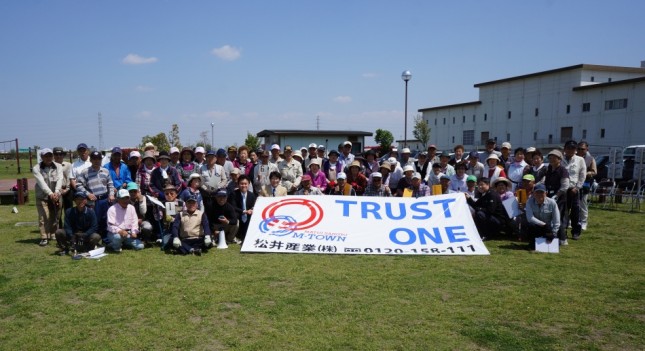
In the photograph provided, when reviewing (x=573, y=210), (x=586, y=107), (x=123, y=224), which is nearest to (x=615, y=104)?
(x=586, y=107)

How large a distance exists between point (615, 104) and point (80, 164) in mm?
52392

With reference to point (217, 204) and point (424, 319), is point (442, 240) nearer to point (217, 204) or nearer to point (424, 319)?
point (424, 319)

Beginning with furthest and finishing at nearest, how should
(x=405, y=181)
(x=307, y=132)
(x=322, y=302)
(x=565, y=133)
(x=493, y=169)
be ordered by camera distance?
(x=565, y=133) < (x=307, y=132) < (x=493, y=169) < (x=405, y=181) < (x=322, y=302)

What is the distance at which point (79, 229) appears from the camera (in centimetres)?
741

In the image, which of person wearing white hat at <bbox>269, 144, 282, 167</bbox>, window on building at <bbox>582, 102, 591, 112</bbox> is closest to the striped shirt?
person wearing white hat at <bbox>269, 144, 282, 167</bbox>

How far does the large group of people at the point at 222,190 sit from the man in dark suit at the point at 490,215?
20 millimetres

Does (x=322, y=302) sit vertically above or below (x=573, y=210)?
below

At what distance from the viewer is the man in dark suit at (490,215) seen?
8.48m

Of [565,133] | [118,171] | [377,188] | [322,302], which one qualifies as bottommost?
[322,302]

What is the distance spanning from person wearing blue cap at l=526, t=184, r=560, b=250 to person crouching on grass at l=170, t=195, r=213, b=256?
5.78 meters

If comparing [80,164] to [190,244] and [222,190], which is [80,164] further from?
[190,244]

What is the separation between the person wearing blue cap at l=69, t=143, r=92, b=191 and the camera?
26.9 feet

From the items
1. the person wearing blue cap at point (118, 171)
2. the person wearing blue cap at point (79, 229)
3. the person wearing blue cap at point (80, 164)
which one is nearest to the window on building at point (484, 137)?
the person wearing blue cap at point (118, 171)

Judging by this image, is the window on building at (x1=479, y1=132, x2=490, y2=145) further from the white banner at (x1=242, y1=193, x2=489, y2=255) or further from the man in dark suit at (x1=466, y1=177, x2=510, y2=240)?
the white banner at (x1=242, y1=193, x2=489, y2=255)
